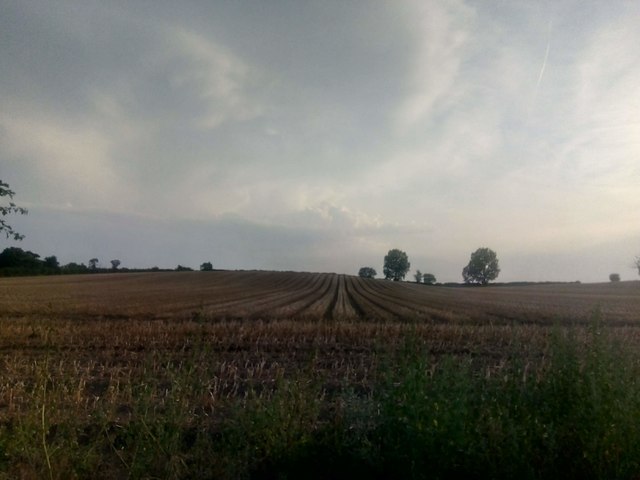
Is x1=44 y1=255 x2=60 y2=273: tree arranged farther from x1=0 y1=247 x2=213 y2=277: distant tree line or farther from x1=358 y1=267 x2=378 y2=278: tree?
x1=358 y1=267 x2=378 y2=278: tree

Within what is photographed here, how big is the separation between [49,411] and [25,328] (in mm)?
17347

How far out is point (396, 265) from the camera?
128000 mm

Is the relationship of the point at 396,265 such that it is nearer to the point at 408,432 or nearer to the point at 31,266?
the point at 31,266

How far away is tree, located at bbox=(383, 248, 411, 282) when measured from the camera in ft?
420

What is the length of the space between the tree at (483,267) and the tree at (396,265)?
51.9 feet

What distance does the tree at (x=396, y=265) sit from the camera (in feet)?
420

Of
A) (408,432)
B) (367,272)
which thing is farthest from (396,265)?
(408,432)

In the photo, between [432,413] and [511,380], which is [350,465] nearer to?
[432,413]

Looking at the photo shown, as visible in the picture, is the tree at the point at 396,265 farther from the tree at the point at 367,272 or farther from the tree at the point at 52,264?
the tree at the point at 52,264

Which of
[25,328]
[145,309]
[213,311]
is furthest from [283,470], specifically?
[145,309]

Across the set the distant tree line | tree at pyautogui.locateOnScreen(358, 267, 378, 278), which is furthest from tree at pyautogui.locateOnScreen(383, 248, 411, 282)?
the distant tree line

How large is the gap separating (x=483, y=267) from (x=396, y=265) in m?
20.7

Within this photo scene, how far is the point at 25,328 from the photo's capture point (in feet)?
68.7

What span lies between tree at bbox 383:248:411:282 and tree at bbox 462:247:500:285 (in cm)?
1582
